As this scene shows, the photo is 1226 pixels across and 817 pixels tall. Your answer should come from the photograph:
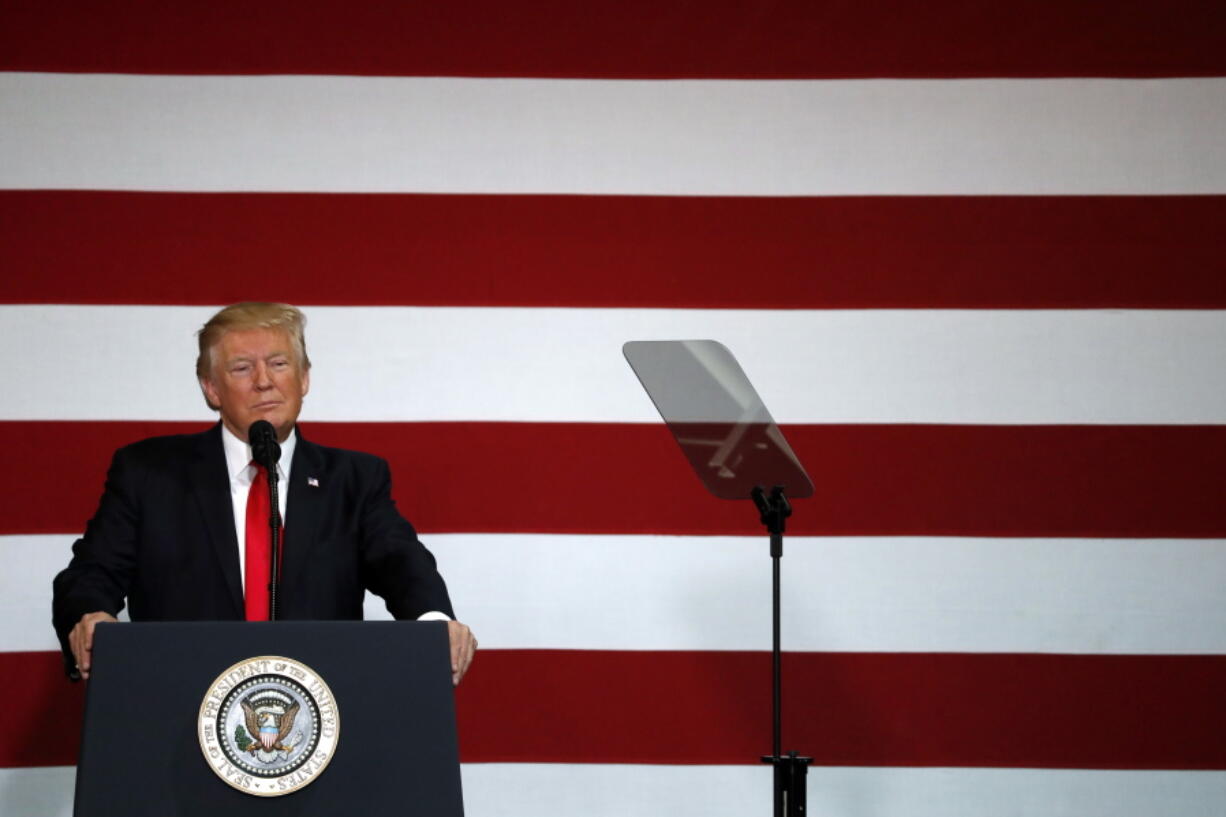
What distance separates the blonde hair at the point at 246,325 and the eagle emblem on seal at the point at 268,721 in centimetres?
69

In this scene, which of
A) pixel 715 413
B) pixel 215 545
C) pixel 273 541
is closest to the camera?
pixel 273 541

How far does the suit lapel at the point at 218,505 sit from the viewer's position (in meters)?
1.75

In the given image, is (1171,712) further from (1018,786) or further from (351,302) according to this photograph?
(351,302)

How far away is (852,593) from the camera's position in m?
2.42

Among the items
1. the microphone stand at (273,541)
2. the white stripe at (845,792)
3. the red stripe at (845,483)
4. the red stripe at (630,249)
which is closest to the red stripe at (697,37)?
the red stripe at (630,249)

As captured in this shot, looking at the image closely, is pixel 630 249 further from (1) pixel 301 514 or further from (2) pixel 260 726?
(2) pixel 260 726

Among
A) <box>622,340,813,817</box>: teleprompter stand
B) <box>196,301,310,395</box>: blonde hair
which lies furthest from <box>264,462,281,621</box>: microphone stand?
<box>622,340,813,817</box>: teleprompter stand

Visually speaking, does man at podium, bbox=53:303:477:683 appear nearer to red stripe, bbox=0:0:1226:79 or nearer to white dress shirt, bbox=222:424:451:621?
white dress shirt, bbox=222:424:451:621

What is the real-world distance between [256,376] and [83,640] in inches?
19.4

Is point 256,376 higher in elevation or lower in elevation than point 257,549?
higher

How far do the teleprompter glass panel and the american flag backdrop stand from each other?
0.55 metres

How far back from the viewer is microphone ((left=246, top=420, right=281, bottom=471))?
143 cm

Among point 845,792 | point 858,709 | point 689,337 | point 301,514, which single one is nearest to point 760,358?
point 689,337

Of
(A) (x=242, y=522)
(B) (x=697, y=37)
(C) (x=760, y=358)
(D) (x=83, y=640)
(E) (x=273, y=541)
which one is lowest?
(D) (x=83, y=640)
